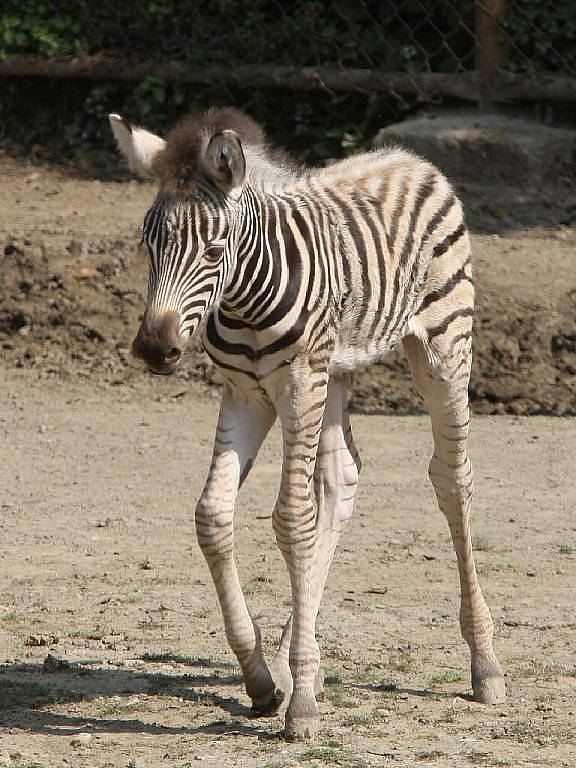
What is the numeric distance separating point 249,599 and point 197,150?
2805mm

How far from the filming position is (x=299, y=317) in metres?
4.97

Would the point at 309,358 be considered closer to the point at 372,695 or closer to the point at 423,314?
the point at 423,314

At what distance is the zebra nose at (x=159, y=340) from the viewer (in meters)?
4.43

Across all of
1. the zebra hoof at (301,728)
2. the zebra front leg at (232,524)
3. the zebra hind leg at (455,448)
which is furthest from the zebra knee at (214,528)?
the zebra hind leg at (455,448)

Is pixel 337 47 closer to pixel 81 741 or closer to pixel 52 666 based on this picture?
pixel 52 666

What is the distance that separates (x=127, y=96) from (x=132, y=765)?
9866mm

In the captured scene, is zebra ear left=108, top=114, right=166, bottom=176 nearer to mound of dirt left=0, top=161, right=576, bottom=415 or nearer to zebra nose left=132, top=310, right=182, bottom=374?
zebra nose left=132, top=310, right=182, bottom=374

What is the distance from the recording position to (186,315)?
453cm

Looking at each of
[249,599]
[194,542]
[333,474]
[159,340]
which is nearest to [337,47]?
[194,542]

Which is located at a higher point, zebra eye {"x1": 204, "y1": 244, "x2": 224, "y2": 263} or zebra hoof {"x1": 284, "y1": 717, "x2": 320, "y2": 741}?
zebra eye {"x1": 204, "y1": 244, "x2": 224, "y2": 263}

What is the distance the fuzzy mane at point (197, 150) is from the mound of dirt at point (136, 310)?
5.25m

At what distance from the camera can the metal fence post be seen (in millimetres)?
12234

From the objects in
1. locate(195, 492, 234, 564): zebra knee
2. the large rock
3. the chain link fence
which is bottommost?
locate(195, 492, 234, 564): zebra knee

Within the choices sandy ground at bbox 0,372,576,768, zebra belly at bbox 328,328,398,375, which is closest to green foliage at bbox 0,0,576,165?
sandy ground at bbox 0,372,576,768
